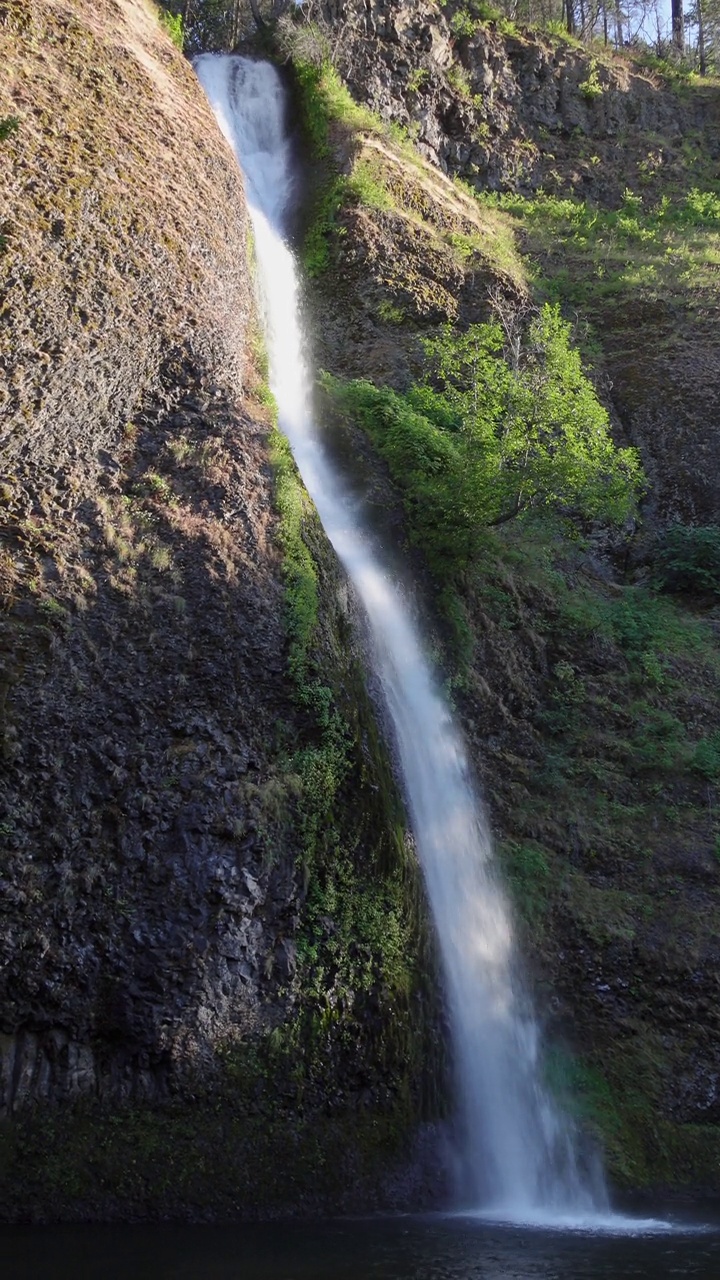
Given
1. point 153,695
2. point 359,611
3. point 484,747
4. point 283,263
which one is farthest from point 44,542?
point 283,263

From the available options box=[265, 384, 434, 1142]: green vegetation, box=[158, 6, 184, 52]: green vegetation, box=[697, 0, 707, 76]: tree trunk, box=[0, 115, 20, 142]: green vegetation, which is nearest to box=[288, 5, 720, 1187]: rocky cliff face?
box=[265, 384, 434, 1142]: green vegetation

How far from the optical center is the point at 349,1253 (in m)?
7.84

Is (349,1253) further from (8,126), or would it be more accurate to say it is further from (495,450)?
(8,126)

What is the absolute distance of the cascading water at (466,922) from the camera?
10594 millimetres

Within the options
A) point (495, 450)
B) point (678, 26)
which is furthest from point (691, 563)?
point (678, 26)

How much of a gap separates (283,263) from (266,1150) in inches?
717

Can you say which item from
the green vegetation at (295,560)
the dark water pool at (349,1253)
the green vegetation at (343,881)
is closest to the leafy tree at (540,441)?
the green vegetation at (295,560)

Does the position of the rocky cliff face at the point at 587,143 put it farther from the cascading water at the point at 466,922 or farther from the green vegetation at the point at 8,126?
the green vegetation at the point at 8,126

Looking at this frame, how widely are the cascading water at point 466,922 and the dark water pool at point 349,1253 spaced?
136 centimetres

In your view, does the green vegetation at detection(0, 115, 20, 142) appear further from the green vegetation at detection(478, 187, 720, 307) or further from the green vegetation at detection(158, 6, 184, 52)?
the green vegetation at detection(478, 187, 720, 307)

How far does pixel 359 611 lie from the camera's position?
13781 millimetres

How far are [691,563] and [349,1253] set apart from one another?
48.7ft

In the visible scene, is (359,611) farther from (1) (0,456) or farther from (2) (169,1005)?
(2) (169,1005)

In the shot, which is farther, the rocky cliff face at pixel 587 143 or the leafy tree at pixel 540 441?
the rocky cliff face at pixel 587 143
